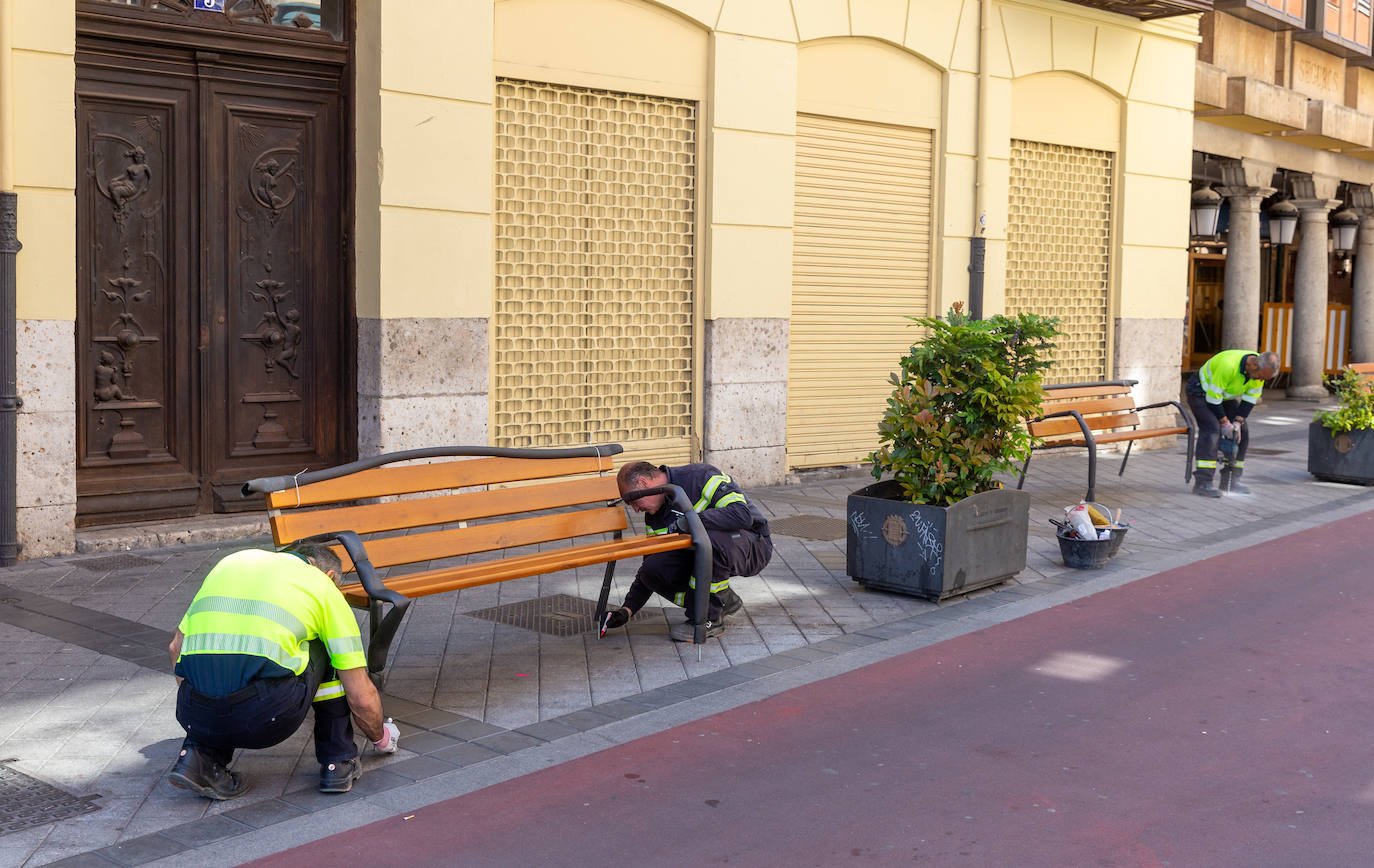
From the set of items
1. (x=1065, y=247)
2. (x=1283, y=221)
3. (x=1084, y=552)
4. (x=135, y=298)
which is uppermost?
(x=1283, y=221)

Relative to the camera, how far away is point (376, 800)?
15.7 feet

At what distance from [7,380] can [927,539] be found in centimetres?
527

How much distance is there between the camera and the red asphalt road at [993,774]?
4453 millimetres

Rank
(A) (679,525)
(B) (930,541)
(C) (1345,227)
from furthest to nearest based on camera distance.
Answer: (C) (1345,227), (B) (930,541), (A) (679,525)

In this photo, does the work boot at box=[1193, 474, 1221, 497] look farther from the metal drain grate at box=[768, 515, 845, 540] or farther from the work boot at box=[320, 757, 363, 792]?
the work boot at box=[320, 757, 363, 792]

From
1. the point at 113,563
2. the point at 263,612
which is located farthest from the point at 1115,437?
the point at 263,612

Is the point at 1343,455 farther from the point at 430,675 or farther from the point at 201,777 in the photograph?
the point at 201,777

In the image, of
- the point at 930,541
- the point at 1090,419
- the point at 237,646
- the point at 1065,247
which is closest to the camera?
the point at 237,646

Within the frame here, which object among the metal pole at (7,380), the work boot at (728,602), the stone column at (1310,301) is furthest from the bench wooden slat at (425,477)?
the stone column at (1310,301)

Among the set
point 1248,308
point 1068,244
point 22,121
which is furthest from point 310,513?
point 1248,308

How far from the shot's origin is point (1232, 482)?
41.6 ft

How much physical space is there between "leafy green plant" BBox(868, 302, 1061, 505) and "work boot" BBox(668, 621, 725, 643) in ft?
5.02

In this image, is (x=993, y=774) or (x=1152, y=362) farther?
(x=1152, y=362)

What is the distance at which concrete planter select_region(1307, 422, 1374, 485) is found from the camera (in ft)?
43.6
